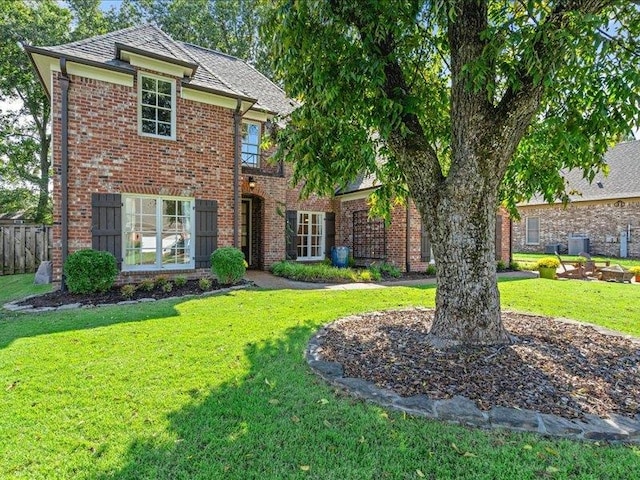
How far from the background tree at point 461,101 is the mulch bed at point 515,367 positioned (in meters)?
0.41

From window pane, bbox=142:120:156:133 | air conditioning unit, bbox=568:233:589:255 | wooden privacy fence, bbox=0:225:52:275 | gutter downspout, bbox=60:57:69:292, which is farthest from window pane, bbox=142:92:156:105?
air conditioning unit, bbox=568:233:589:255

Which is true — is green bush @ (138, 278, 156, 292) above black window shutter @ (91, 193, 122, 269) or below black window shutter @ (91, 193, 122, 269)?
below

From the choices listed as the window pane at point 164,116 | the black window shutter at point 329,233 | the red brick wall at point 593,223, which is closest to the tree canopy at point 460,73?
the window pane at point 164,116

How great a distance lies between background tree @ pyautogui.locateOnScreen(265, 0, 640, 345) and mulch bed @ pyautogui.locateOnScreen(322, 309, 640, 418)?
0.41 m

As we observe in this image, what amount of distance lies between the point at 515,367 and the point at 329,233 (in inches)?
412

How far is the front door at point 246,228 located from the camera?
12406 millimetres

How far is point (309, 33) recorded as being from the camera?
3646 millimetres

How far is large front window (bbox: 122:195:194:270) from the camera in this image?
840 cm

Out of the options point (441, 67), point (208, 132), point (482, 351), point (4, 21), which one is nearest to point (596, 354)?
point (482, 351)

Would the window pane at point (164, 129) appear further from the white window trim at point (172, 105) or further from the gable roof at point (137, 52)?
the gable roof at point (137, 52)

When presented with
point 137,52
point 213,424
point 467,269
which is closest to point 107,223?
point 137,52

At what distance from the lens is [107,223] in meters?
7.98

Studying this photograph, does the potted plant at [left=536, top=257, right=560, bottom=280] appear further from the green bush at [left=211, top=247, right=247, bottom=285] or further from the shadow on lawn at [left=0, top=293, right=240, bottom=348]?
the shadow on lawn at [left=0, top=293, right=240, bottom=348]

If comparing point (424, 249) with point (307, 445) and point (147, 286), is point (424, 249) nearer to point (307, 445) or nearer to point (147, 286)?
point (147, 286)
